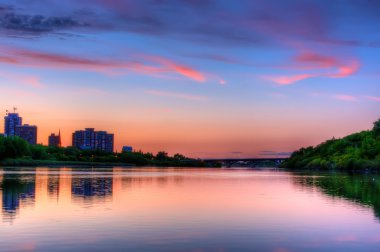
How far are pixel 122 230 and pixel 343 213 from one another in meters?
17.5

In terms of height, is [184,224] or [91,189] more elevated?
[91,189]

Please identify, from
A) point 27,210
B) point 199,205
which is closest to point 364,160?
point 199,205

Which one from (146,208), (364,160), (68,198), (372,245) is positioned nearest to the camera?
(372,245)

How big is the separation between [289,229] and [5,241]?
50.2 feet

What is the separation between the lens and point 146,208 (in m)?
41.8

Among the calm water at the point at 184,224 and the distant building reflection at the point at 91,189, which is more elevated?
the distant building reflection at the point at 91,189

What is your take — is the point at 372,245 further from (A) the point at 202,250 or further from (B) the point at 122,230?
(B) the point at 122,230

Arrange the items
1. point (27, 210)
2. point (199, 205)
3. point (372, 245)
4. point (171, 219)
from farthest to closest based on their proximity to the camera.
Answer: point (199, 205), point (27, 210), point (171, 219), point (372, 245)

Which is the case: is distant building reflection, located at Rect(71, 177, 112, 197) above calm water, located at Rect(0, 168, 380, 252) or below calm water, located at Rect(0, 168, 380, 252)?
above

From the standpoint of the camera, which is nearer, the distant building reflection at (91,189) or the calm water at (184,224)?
the calm water at (184,224)

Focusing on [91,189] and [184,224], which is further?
[91,189]

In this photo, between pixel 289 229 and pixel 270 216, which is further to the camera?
pixel 270 216

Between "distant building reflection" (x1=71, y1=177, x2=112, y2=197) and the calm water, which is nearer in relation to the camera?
the calm water

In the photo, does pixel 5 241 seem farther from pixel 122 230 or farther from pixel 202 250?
pixel 202 250
